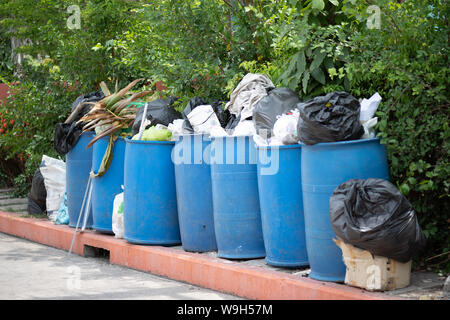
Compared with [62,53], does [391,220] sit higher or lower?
lower

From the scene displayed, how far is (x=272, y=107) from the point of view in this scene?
5.61 m

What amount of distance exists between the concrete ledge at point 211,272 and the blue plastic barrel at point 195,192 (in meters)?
0.16

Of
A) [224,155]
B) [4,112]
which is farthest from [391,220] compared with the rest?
[4,112]

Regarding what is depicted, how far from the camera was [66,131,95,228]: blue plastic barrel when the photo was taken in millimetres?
7469

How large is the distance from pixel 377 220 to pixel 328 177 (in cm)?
52

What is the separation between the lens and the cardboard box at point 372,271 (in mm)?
4316

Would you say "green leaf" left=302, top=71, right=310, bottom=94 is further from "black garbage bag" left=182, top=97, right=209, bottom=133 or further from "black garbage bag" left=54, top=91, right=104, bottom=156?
"black garbage bag" left=54, top=91, right=104, bottom=156

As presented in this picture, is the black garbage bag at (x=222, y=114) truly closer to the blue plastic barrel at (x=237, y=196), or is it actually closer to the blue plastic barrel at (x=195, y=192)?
the blue plastic barrel at (x=195, y=192)

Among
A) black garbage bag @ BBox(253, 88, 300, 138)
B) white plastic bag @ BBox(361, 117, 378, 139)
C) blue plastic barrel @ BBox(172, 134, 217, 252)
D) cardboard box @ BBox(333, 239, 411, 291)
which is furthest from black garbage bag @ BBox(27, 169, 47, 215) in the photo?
cardboard box @ BBox(333, 239, 411, 291)

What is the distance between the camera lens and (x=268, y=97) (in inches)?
223

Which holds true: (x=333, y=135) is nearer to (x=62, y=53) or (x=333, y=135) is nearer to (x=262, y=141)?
(x=262, y=141)

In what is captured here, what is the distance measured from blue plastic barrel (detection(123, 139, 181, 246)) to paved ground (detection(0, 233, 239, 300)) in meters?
0.42

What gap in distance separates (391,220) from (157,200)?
101 inches

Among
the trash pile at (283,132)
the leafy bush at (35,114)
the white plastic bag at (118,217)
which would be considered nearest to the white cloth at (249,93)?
the trash pile at (283,132)
